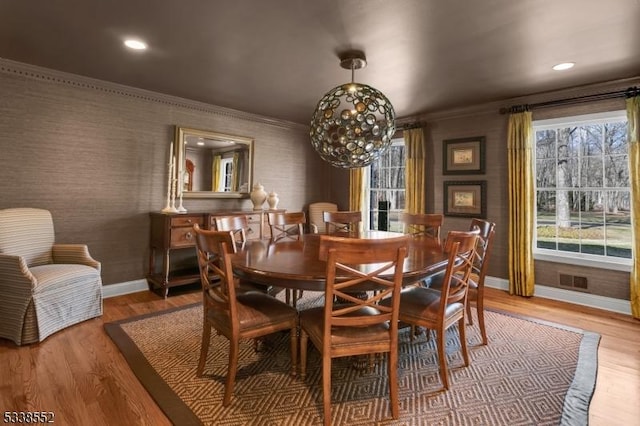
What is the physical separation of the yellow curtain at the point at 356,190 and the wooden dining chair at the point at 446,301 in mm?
3398

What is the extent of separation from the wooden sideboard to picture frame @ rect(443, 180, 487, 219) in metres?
2.74

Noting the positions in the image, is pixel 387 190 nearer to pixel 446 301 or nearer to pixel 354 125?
pixel 354 125

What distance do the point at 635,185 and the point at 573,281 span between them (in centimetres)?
120

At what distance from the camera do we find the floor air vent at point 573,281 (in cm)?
358

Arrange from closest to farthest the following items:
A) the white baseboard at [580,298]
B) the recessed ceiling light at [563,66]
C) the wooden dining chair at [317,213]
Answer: the recessed ceiling light at [563,66] < the white baseboard at [580,298] < the wooden dining chair at [317,213]

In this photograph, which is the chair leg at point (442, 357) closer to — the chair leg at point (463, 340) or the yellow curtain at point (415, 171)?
the chair leg at point (463, 340)

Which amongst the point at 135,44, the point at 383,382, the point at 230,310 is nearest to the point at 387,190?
the point at 383,382

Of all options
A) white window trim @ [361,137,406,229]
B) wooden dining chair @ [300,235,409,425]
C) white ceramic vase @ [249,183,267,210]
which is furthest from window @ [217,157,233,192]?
wooden dining chair @ [300,235,409,425]

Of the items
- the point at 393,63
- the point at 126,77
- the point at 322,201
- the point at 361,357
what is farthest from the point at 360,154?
the point at 322,201

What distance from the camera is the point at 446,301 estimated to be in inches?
74.6

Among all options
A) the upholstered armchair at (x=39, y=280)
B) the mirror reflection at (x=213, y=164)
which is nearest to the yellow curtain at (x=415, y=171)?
the mirror reflection at (x=213, y=164)

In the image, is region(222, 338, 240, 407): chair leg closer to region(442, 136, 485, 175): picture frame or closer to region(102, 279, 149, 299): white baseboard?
region(102, 279, 149, 299): white baseboard

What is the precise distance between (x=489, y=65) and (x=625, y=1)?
106 centimetres

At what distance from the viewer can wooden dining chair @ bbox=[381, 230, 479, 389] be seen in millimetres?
1836
